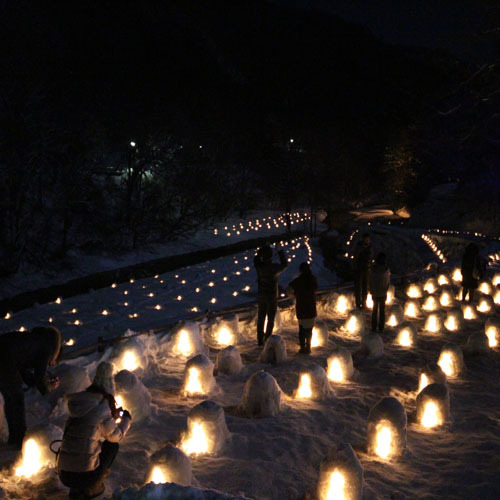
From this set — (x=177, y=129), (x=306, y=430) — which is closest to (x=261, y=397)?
(x=306, y=430)

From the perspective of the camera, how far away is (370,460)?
4641 millimetres

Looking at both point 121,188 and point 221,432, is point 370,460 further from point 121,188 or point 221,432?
point 121,188

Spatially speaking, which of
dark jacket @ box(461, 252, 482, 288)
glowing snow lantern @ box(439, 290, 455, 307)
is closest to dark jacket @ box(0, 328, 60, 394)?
dark jacket @ box(461, 252, 482, 288)

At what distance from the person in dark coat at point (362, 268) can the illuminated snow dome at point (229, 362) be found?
166 inches

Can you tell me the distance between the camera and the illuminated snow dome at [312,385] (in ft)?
19.4

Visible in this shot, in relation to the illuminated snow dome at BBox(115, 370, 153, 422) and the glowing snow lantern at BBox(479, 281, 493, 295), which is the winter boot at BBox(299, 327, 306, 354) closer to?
the illuminated snow dome at BBox(115, 370, 153, 422)

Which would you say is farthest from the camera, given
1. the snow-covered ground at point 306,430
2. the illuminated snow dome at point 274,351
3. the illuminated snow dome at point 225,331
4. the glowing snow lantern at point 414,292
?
the glowing snow lantern at point 414,292

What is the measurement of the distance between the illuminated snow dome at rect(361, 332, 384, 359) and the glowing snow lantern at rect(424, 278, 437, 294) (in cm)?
503

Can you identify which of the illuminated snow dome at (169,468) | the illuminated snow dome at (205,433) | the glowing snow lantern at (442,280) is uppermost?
the glowing snow lantern at (442,280)

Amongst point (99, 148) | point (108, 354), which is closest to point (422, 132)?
point (99, 148)

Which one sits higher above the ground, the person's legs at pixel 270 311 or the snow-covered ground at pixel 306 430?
the person's legs at pixel 270 311

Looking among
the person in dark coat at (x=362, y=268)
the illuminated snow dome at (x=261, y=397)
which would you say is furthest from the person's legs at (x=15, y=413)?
the person in dark coat at (x=362, y=268)

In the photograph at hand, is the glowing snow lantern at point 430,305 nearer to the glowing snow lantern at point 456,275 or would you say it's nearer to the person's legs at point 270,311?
the glowing snow lantern at point 456,275

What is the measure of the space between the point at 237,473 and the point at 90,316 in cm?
887
